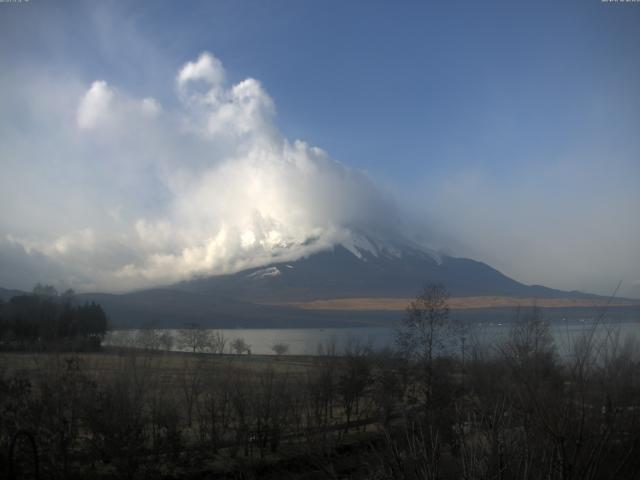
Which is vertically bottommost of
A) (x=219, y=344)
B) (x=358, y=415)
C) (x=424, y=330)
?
(x=358, y=415)

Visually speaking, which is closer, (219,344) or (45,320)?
(45,320)

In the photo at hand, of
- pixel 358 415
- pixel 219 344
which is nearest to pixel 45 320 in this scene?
pixel 219 344

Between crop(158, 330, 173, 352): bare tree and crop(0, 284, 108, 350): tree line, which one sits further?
crop(158, 330, 173, 352): bare tree

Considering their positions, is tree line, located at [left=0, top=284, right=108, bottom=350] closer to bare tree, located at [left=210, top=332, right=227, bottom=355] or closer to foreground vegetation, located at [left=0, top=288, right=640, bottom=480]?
bare tree, located at [left=210, top=332, right=227, bottom=355]

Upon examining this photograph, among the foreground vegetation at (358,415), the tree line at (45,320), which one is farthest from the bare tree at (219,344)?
the foreground vegetation at (358,415)

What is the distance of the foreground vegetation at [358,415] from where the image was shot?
6625 millimetres

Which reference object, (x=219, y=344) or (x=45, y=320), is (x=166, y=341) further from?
(x=45, y=320)

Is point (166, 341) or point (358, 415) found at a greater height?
point (166, 341)

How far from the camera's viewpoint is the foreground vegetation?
6.62m

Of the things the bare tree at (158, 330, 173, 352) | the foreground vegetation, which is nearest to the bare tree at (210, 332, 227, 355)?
the bare tree at (158, 330, 173, 352)

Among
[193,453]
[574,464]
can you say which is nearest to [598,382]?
[574,464]

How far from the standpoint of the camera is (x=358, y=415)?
3284cm

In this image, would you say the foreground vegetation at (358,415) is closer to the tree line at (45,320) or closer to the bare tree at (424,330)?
the bare tree at (424,330)

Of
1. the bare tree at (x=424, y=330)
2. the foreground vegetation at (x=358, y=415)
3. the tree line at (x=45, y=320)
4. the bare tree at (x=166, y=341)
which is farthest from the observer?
the bare tree at (x=166, y=341)
